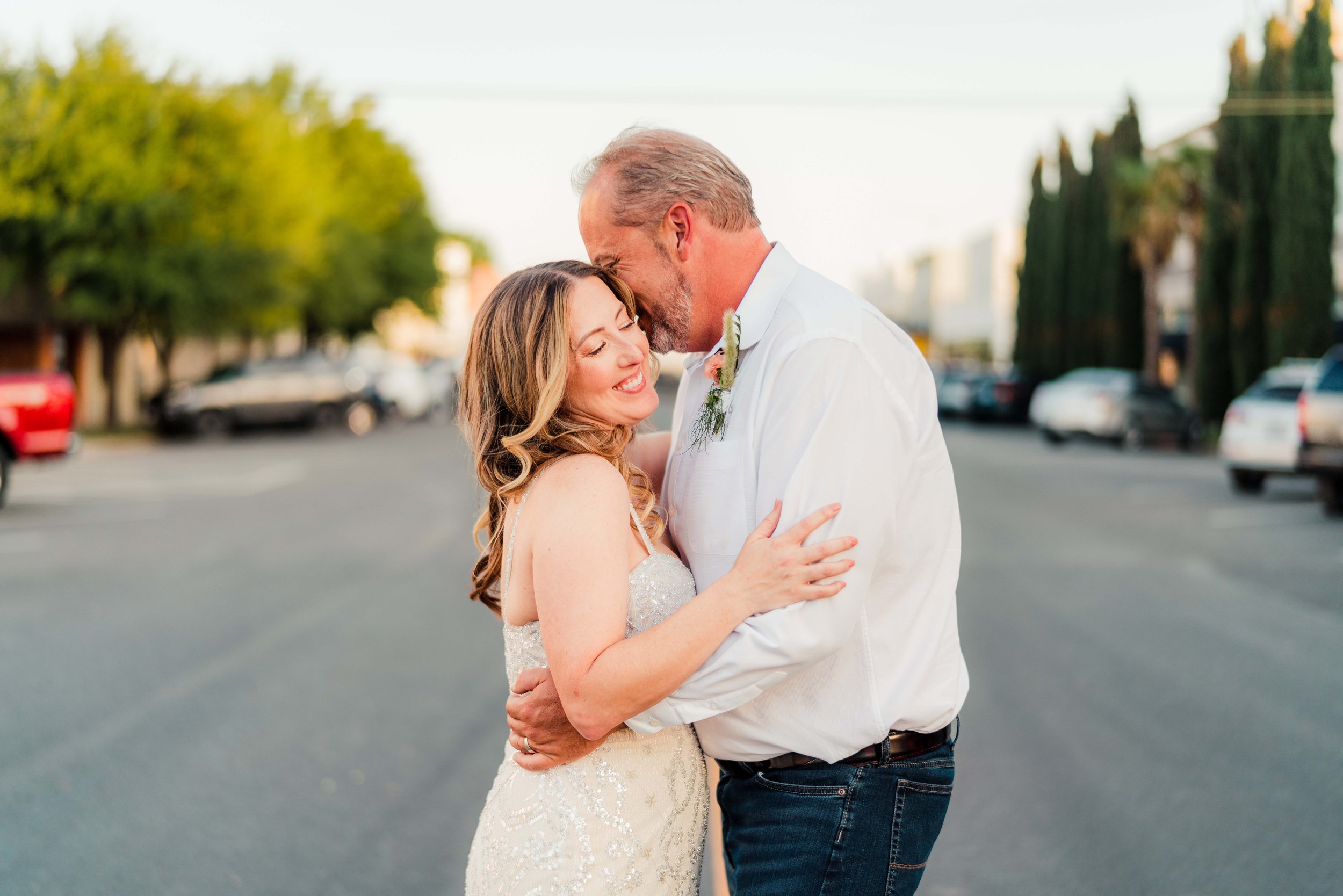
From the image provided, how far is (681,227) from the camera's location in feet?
7.18

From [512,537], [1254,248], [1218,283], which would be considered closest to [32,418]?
[512,537]

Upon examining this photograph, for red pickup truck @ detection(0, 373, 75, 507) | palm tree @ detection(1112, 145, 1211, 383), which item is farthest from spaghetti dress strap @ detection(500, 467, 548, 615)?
palm tree @ detection(1112, 145, 1211, 383)

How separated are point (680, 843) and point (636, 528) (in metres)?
0.61

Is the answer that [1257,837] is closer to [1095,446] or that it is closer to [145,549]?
[145,549]

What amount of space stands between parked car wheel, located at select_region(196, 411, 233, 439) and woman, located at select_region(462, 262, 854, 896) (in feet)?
89.0

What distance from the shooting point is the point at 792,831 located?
2070 mm

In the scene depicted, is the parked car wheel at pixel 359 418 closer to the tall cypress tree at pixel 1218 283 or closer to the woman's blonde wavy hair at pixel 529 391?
the tall cypress tree at pixel 1218 283

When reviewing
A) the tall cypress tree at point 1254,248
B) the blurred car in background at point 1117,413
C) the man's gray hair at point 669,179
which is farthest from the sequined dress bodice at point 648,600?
the tall cypress tree at point 1254,248

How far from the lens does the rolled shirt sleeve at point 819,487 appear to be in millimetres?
1877

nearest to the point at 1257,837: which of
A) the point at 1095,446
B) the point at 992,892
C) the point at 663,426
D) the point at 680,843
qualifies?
the point at 992,892

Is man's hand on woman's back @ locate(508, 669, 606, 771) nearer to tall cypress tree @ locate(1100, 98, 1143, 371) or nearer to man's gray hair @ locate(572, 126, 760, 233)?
man's gray hair @ locate(572, 126, 760, 233)

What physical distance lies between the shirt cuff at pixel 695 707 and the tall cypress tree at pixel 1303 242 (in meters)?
27.8

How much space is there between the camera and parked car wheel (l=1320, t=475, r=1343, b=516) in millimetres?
14266

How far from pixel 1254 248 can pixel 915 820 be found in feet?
95.4
